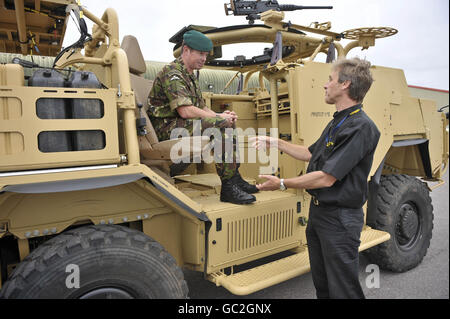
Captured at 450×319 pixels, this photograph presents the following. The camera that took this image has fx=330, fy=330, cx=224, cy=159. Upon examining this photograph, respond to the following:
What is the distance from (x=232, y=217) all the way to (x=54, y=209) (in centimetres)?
119

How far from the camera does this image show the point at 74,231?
1.88 metres

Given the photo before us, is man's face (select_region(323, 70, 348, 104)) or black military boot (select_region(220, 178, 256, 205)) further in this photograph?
black military boot (select_region(220, 178, 256, 205))

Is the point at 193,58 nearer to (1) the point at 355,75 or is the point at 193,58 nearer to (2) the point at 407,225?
(1) the point at 355,75

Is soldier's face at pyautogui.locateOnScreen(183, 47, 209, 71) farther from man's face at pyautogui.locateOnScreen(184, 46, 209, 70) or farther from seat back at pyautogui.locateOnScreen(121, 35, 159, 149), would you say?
seat back at pyautogui.locateOnScreen(121, 35, 159, 149)

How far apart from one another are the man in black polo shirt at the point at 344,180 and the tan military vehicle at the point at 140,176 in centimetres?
61

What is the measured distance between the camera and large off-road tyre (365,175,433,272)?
354cm

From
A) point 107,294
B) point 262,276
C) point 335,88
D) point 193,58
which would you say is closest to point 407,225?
point 262,276

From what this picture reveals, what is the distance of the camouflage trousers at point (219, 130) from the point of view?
2.57 meters

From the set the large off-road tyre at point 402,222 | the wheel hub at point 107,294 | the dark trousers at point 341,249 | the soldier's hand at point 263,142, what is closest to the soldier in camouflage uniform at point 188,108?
the soldier's hand at point 263,142

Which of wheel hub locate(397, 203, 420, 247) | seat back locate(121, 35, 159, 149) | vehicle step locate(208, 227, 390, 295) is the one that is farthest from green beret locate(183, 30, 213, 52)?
wheel hub locate(397, 203, 420, 247)

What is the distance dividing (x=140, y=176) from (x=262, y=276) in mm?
1241

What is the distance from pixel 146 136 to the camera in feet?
8.77

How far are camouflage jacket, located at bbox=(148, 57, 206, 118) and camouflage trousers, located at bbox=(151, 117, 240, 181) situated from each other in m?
0.08
